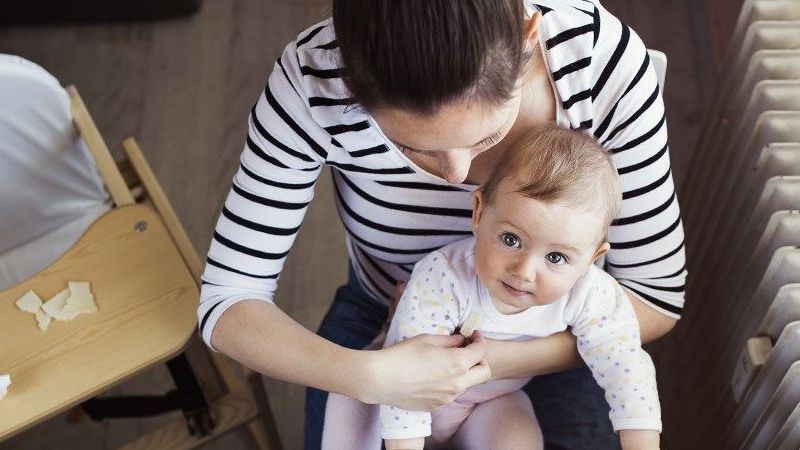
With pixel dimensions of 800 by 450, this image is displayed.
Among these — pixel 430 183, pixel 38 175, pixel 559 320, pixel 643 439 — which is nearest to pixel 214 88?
pixel 38 175

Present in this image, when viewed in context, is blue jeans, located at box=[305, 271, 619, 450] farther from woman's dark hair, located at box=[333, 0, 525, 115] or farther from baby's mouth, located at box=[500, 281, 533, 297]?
woman's dark hair, located at box=[333, 0, 525, 115]

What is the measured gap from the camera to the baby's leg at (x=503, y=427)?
1.06m

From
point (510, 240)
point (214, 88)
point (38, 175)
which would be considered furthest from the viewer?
point (214, 88)

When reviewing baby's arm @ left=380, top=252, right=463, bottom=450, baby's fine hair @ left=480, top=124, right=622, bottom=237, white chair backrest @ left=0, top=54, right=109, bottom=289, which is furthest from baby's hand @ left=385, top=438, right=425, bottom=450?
white chair backrest @ left=0, top=54, right=109, bottom=289

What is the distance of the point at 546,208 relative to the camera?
2.99ft

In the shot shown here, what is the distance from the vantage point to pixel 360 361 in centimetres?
103

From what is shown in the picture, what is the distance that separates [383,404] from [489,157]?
320mm

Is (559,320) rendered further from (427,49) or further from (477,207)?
(427,49)

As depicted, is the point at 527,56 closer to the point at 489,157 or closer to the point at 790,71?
the point at 489,157

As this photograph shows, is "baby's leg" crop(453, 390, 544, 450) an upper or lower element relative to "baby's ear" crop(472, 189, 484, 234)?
lower

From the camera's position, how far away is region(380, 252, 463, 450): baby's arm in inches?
40.6

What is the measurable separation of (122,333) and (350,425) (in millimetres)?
357

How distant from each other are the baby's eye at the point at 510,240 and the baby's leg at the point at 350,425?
308 mm

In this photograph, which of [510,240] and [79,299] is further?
[79,299]
